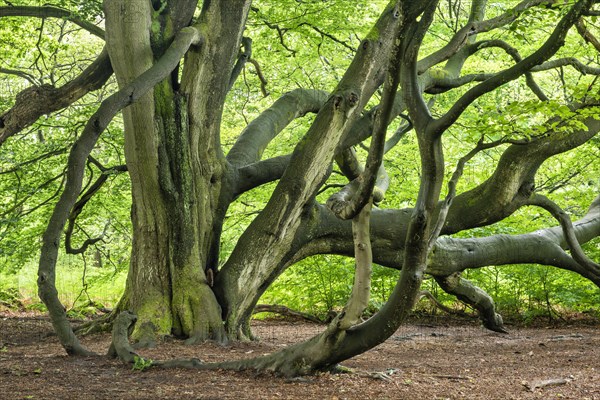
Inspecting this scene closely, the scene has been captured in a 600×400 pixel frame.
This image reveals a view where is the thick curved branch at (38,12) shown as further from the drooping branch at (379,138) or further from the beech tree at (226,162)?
the drooping branch at (379,138)

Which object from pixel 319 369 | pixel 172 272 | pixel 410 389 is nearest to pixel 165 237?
pixel 172 272

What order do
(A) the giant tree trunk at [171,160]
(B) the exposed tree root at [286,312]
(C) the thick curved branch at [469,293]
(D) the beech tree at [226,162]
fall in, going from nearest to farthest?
(D) the beech tree at [226,162]
(A) the giant tree trunk at [171,160]
(C) the thick curved branch at [469,293]
(B) the exposed tree root at [286,312]

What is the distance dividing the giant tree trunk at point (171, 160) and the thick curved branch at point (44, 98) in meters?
0.59

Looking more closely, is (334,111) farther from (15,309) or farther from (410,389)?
(15,309)

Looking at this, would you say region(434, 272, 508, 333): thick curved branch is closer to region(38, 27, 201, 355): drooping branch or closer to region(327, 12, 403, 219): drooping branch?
region(327, 12, 403, 219): drooping branch

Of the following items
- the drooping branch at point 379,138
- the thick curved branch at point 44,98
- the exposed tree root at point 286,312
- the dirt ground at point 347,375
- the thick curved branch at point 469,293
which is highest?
the thick curved branch at point 44,98

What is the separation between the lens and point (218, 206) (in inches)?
302

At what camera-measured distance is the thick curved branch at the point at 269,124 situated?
836cm

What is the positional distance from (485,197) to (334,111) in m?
2.62

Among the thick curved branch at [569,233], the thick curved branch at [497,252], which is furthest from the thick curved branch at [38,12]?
the thick curved branch at [569,233]

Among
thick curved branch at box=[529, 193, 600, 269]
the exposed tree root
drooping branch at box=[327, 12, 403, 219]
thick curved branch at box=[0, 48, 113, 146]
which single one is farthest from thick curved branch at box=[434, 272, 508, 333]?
thick curved branch at box=[0, 48, 113, 146]

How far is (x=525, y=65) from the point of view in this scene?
13.4 feet

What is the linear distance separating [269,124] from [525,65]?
4.90 meters

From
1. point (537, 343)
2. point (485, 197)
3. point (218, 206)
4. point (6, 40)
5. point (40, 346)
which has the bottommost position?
point (40, 346)
